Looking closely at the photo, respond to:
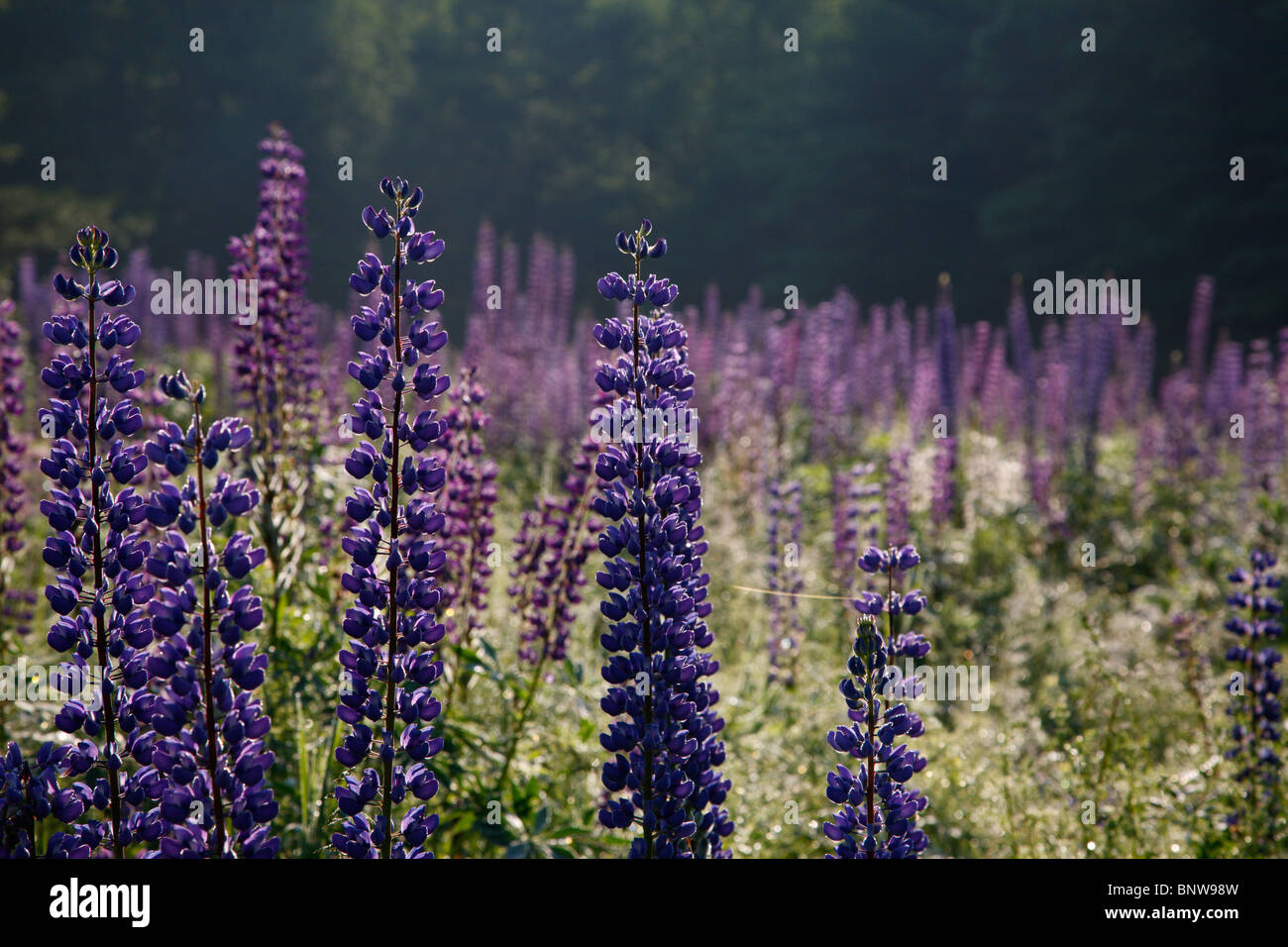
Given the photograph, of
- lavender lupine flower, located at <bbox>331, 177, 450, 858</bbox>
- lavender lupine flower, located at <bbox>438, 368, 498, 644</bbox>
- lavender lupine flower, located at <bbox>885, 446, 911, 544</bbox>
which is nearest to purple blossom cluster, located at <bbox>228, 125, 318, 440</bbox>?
lavender lupine flower, located at <bbox>438, 368, 498, 644</bbox>

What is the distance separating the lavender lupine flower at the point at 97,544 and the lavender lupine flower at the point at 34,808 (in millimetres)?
45

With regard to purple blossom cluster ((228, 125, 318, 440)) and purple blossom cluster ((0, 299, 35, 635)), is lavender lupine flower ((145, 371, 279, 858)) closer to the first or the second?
purple blossom cluster ((228, 125, 318, 440))

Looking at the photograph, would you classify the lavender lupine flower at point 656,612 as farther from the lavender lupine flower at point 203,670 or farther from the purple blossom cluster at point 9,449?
the purple blossom cluster at point 9,449

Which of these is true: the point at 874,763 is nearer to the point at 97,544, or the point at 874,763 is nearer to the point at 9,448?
the point at 97,544

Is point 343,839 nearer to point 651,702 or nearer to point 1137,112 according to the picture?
point 651,702

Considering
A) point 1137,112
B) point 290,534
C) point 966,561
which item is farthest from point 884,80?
point 290,534

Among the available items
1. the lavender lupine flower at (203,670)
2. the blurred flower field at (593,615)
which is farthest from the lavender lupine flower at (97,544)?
the lavender lupine flower at (203,670)

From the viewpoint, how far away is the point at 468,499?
12.7ft

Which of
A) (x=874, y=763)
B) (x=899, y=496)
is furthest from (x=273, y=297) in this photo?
(x=899, y=496)

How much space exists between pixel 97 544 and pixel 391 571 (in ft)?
2.00

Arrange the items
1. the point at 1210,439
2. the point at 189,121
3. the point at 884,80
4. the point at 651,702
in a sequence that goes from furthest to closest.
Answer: the point at 189,121
the point at 884,80
the point at 1210,439
the point at 651,702

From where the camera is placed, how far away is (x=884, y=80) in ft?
104

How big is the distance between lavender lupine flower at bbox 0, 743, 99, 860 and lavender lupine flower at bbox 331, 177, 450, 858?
0.50m
